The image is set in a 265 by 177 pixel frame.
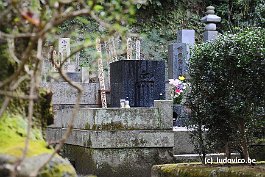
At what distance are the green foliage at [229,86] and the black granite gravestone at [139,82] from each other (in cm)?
357

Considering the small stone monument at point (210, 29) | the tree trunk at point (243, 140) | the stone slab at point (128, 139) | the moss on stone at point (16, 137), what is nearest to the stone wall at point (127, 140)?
the stone slab at point (128, 139)

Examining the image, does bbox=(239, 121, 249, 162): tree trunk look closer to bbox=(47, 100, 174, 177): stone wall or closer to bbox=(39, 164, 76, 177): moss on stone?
bbox=(47, 100, 174, 177): stone wall

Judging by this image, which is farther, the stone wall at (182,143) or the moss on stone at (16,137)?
the stone wall at (182,143)

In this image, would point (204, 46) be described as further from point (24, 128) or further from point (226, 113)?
point (24, 128)

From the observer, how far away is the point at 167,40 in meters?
19.4

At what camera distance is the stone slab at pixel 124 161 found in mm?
7230

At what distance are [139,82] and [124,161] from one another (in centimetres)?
275

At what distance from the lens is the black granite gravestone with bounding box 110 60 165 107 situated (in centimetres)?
976

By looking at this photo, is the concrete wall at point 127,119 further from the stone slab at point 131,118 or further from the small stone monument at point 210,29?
the small stone monument at point 210,29

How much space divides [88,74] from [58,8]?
10919mm

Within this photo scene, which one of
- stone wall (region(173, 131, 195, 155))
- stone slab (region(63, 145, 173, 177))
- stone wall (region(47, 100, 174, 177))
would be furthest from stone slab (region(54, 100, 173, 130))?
stone wall (region(173, 131, 195, 155))

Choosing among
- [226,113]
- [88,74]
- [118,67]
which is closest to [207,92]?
[226,113]

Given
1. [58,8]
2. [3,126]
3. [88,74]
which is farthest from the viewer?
[88,74]

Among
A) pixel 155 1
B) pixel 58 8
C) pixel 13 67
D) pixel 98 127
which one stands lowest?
pixel 98 127
